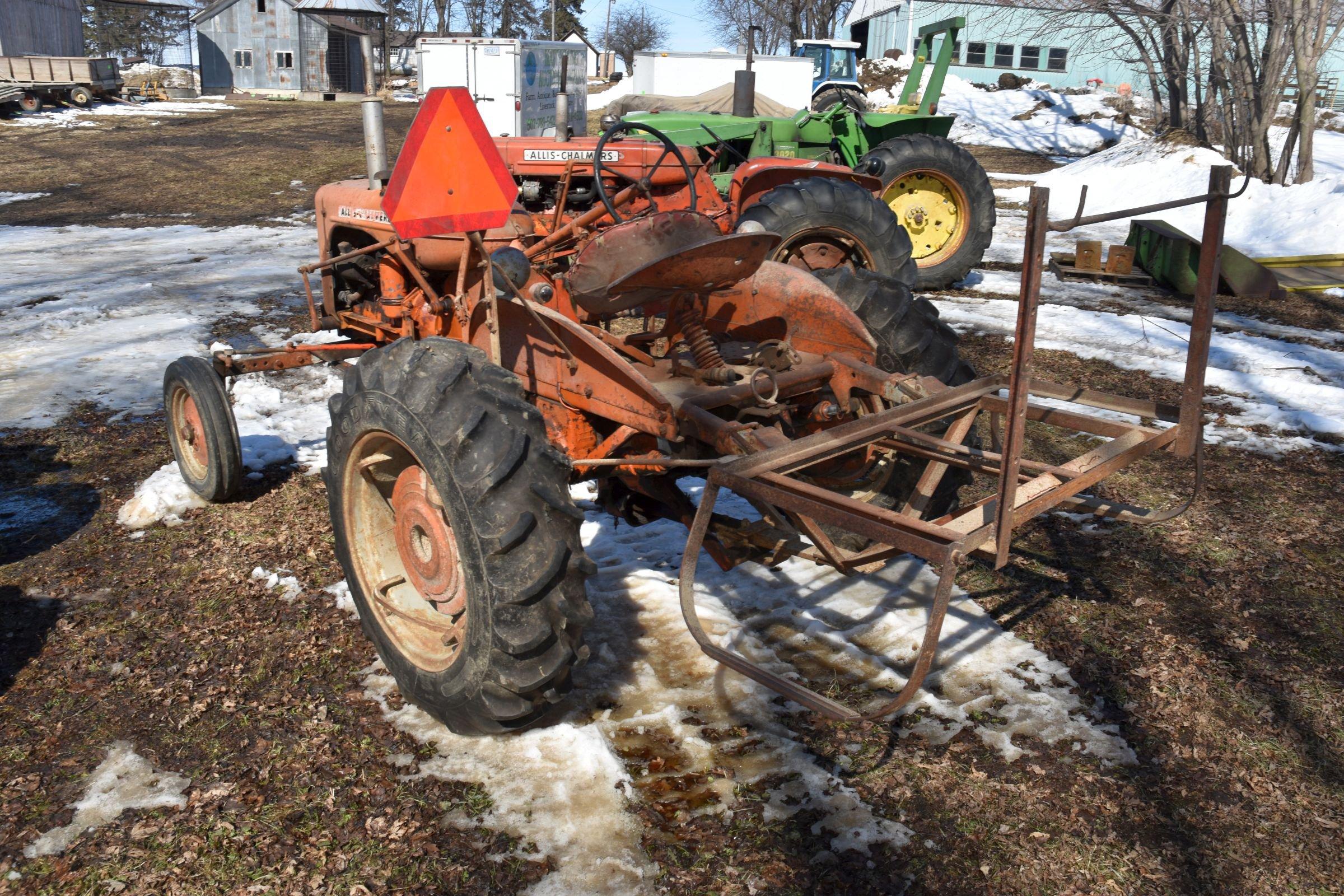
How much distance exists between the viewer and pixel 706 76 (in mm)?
28906

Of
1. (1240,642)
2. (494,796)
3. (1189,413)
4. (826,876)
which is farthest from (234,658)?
(1240,642)

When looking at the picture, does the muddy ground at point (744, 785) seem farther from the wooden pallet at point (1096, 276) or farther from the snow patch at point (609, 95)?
the snow patch at point (609, 95)

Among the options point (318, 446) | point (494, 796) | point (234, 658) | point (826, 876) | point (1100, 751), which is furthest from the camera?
point (318, 446)

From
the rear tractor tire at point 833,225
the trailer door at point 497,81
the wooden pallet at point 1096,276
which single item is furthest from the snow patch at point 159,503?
the trailer door at point 497,81

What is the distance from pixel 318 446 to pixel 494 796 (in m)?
3.42

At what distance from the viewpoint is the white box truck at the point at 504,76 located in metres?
20.9

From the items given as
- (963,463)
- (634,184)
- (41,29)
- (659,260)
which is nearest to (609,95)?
(41,29)

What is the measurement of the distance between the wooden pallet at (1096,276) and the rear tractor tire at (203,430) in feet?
27.8

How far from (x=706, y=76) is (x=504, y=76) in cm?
958

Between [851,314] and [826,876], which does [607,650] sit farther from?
[851,314]

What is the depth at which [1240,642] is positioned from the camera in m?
3.78

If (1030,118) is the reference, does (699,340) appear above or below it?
below

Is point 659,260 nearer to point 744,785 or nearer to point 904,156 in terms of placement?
point 744,785

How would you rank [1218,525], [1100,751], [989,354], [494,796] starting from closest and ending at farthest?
[494,796] → [1100,751] → [1218,525] → [989,354]
